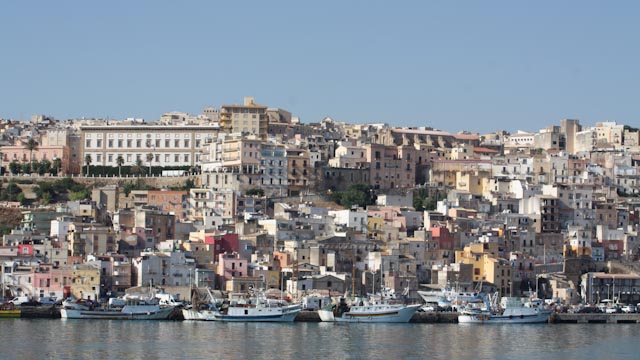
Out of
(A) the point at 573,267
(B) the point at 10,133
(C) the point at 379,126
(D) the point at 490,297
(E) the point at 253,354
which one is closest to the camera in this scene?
(E) the point at 253,354

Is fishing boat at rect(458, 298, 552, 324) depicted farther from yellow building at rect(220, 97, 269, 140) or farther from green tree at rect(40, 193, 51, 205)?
yellow building at rect(220, 97, 269, 140)

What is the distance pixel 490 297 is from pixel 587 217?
13.3m

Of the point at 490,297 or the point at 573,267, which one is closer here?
the point at 490,297

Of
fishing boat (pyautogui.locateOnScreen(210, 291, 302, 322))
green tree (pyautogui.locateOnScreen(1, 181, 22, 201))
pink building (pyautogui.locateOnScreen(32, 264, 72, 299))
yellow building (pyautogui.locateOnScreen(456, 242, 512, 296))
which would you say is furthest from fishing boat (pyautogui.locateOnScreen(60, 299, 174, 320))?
green tree (pyautogui.locateOnScreen(1, 181, 22, 201))

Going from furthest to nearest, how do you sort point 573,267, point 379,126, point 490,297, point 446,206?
point 379,126 < point 446,206 < point 573,267 < point 490,297

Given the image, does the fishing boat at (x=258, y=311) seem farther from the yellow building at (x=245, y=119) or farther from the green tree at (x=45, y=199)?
the yellow building at (x=245, y=119)

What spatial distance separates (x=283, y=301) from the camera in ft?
171

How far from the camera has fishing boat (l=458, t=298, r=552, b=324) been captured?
5241 cm

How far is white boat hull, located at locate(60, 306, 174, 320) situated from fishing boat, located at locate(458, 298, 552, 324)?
9.56m

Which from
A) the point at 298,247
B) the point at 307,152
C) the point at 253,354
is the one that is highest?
the point at 307,152

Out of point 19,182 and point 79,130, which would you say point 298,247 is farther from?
point 79,130

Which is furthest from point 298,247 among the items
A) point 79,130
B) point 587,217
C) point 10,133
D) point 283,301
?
point 10,133

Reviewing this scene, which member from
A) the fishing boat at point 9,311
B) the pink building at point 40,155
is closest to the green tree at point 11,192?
the pink building at point 40,155

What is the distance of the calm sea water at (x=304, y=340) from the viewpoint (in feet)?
132
